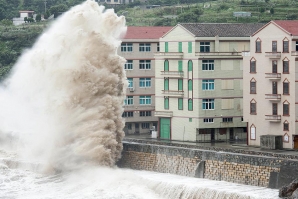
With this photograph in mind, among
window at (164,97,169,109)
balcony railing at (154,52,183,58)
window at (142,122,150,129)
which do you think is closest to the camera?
balcony railing at (154,52,183,58)

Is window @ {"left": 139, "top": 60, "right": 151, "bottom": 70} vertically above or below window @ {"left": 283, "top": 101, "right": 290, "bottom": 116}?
above

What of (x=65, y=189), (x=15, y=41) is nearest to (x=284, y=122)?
(x=65, y=189)

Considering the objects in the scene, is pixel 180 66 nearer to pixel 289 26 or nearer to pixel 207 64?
pixel 207 64

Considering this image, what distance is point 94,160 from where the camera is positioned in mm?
55375

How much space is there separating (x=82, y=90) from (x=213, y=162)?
31.2 ft

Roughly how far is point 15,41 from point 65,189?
5015cm

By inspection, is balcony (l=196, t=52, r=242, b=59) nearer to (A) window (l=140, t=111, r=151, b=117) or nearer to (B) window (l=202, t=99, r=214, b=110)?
(B) window (l=202, t=99, r=214, b=110)

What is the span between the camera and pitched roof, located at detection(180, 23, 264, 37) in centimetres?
6244

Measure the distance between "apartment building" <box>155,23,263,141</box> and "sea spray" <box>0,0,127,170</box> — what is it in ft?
18.4

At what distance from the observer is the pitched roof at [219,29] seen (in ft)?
205

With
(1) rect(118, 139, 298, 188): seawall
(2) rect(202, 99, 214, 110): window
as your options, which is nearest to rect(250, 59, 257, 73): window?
(2) rect(202, 99, 214, 110): window

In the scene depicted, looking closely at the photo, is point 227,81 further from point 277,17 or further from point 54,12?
point 54,12

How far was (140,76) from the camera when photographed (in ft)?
227

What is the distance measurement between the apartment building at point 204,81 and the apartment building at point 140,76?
16.0ft
